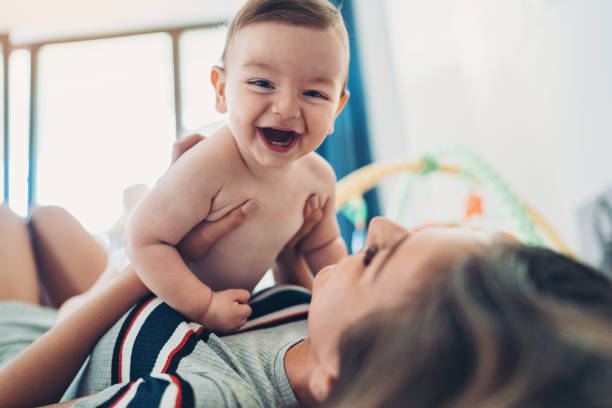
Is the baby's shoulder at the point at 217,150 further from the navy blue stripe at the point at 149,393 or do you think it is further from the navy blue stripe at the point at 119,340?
the navy blue stripe at the point at 149,393

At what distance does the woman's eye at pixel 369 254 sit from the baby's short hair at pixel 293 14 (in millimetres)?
314

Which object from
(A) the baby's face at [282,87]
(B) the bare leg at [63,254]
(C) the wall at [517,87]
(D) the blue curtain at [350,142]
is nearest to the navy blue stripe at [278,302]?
(A) the baby's face at [282,87]

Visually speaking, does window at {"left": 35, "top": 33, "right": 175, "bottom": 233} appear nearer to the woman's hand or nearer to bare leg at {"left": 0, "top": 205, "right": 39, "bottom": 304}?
bare leg at {"left": 0, "top": 205, "right": 39, "bottom": 304}

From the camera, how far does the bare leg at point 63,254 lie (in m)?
1.43

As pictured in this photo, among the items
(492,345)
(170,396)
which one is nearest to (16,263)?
(170,396)

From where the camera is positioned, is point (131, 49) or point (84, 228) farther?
point (131, 49)

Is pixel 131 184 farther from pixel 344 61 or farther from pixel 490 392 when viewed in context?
pixel 490 392

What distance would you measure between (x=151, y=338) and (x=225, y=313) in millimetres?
110

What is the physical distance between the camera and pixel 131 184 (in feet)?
3.33

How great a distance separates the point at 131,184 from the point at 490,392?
86cm

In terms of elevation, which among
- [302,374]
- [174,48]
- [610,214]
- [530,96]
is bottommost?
[610,214]

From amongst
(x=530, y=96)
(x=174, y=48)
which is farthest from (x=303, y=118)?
(x=174, y=48)

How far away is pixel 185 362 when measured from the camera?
0.54m

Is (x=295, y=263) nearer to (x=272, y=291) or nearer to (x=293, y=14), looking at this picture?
(x=272, y=291)
